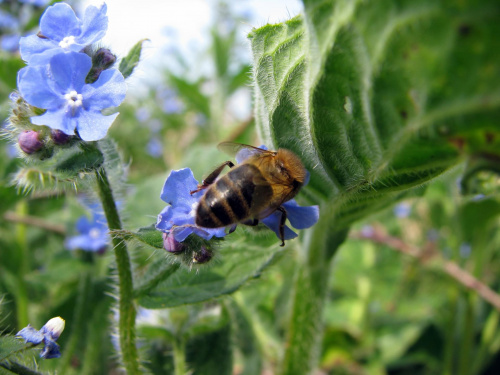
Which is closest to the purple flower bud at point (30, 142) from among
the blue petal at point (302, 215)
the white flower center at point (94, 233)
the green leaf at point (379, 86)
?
the green leaf at point (379, 86)

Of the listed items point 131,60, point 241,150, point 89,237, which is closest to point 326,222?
point 241,150

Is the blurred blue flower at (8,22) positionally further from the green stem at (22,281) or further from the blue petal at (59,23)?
the blue petal at (59,23)

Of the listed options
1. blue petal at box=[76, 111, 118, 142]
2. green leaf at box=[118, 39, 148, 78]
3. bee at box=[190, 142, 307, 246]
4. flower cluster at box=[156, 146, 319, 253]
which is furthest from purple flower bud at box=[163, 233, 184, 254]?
green leaf at box=[118, 39, 148, 78]

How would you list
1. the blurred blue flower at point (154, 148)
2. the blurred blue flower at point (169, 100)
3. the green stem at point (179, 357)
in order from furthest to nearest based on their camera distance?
the blurred blue flower at point (169, 100) < the blurred blue flower at point (154, 148) < the green stem at point (179, 357)

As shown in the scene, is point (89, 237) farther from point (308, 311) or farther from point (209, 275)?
point (308, 311)

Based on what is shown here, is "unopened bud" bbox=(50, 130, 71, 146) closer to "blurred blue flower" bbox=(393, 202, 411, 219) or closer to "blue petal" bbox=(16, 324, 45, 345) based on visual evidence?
"blue petal" bbox=(16, 324, 45, 345)

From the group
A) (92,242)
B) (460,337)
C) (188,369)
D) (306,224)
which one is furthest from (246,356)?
(460,337)
